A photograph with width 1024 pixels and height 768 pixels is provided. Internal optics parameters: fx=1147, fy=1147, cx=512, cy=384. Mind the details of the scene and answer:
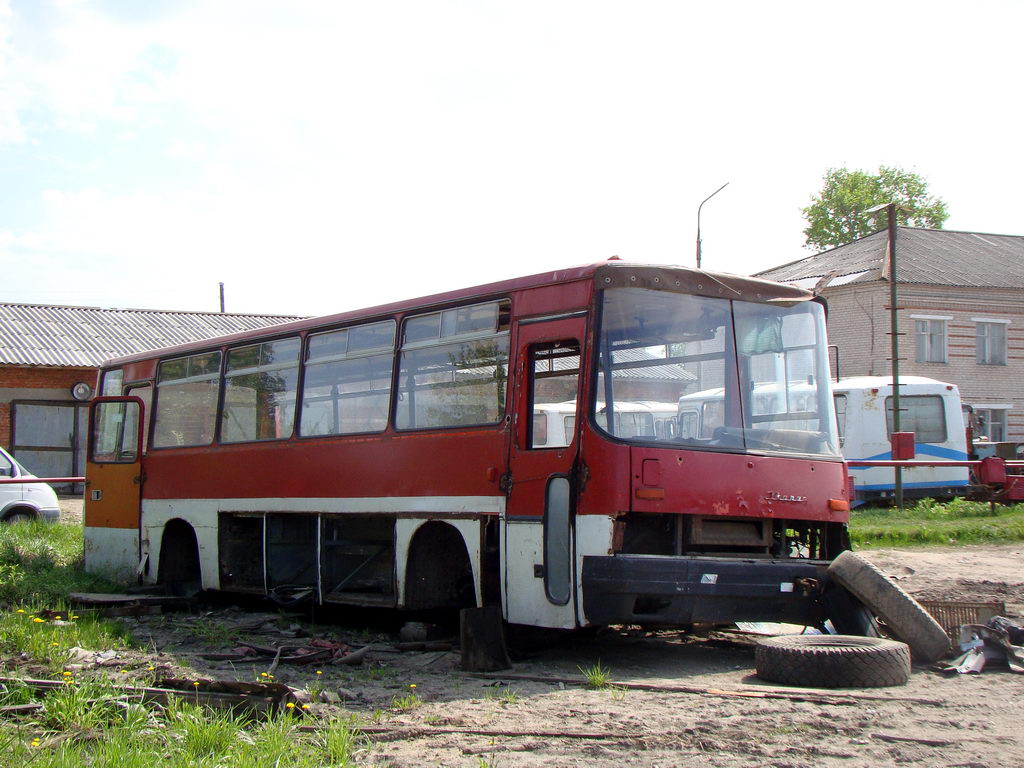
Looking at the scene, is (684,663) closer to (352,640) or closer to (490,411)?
(490,411)

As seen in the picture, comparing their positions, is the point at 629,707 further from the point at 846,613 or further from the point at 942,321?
the point at 942,321

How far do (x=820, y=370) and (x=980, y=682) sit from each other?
2674mm

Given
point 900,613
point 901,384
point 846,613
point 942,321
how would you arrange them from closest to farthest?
→ 1. point 900,613
2. point 846,613
3. point 901,384
4. point 942,321

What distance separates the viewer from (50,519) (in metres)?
19.6

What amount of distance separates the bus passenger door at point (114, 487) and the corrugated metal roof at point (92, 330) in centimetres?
1517

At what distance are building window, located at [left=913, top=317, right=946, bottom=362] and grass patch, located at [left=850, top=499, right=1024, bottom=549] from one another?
1624cm

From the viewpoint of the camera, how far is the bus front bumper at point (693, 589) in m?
7.57

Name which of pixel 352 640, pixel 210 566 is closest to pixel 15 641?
pixel 352 640

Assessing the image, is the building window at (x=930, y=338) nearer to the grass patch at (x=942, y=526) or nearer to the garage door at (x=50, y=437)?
the grass patch at (x=942, y=526)

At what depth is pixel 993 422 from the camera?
39031 mm

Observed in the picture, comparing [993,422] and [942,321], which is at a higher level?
[942,321]

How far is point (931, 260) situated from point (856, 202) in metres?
31.6

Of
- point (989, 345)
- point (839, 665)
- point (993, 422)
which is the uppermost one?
point (989, 345)

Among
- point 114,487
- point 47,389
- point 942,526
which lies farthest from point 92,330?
point 942,526
